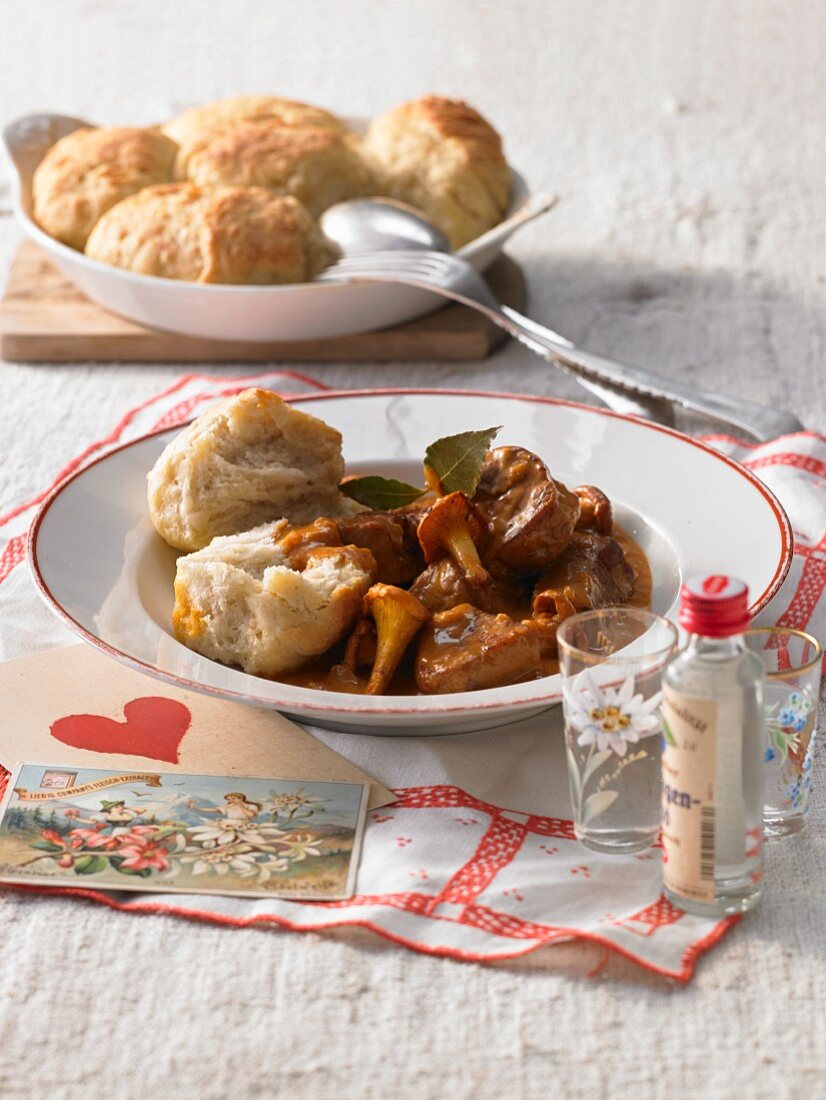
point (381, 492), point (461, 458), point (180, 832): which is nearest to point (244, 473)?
point (381, 492)

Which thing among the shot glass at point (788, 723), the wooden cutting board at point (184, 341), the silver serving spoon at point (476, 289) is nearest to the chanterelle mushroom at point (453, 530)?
the shot glass at point (788, 723)

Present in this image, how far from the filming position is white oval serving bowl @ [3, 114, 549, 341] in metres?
2.68

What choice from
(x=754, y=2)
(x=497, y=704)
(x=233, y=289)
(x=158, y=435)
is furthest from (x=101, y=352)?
(x=754, y=2)

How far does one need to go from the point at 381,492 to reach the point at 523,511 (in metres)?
0.25

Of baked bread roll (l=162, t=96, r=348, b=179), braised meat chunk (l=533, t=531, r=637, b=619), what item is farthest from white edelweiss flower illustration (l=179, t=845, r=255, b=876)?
baked bread roll (l=162, t=96, r=348, b=179)

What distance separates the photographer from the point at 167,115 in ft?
13.3

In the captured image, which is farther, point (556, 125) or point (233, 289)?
point (556, 125)

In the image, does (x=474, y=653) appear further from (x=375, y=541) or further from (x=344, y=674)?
(x=375, y=541)

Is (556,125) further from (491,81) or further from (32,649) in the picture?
(32,649)

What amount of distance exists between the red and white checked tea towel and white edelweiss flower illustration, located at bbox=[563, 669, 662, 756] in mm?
146

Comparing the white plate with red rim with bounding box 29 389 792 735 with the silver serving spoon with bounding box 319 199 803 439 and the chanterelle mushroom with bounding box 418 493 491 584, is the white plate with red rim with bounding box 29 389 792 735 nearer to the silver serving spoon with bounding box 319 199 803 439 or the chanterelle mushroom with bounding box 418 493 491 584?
the chanterelle mushroom with bounding box 418 493 491 584

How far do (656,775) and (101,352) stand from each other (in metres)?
1.84

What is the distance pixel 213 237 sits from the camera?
2.67 meters

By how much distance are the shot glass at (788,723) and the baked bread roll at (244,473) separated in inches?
26.4
